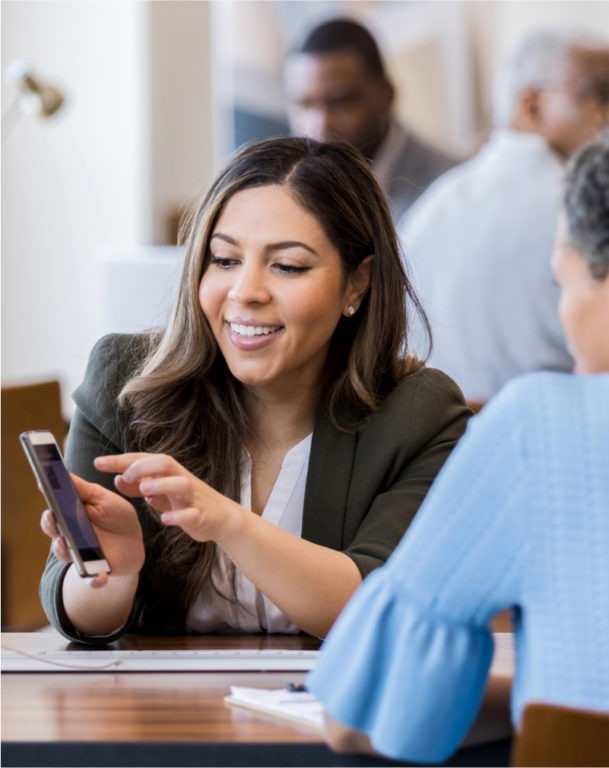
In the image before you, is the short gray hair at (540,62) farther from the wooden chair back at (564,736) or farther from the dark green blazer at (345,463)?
the wooden chair back at (564,736)

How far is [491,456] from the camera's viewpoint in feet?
3.61

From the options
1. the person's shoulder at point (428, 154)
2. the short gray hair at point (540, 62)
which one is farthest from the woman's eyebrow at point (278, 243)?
the person's shoulder at point (428, 154)

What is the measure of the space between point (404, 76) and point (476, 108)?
17.7 inches

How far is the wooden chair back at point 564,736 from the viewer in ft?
3.34

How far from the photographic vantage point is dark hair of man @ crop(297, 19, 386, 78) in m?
4.45

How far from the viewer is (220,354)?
6.59 ft

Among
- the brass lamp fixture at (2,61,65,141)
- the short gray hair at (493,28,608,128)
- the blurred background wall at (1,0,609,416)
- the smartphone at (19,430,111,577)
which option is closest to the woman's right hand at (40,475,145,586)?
the smartphone at (19,430,111,577)

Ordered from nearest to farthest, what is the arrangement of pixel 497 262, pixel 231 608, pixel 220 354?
pixel 231 608 → pixel 220 354 → pixel 497 262

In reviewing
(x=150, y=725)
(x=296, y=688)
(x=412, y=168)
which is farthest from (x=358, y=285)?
(x=412, y=168)

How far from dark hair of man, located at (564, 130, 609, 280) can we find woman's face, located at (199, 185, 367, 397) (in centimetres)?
75

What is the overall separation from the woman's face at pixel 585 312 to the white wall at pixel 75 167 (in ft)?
15.5

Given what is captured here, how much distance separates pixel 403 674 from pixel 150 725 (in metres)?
0.26

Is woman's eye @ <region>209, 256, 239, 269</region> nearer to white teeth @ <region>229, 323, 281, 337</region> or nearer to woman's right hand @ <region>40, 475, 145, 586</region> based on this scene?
white teeth @ <region>229, 323, 281, 337</region>

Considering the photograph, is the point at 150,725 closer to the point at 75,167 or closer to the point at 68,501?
the point at 68,501
